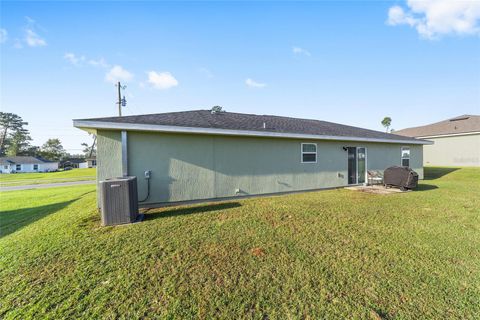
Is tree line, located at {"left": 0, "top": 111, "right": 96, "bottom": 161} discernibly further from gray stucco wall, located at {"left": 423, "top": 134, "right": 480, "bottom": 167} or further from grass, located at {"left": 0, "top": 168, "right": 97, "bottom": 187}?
gray stucco wall, located at {"left": 423, "top": 134, "right": 480, "bottom": 167}

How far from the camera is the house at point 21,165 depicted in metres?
39.9

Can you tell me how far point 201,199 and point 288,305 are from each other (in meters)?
4.95

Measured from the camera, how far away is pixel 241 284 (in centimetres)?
265

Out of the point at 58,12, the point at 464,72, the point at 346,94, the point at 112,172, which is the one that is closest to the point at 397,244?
the point at 112,172

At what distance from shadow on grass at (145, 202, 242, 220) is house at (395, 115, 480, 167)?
23.0m

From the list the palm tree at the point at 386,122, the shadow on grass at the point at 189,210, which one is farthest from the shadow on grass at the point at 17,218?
the palm tree at the point at 386,122

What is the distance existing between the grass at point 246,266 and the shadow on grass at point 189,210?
0.38 feet

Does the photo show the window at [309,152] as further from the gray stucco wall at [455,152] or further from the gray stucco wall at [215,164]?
the gray stucco wall at [455,152]

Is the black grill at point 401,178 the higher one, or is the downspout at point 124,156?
→ the downspout at point 124,156

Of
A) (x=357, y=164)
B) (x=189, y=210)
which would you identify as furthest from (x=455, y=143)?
(x=189, y=210)

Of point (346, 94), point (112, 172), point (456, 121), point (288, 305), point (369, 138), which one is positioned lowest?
point (288, 305)

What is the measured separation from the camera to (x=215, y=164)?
7016 millimetres

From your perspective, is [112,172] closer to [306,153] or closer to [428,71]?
[306,153]

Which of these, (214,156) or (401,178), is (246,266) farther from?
(401,178)
